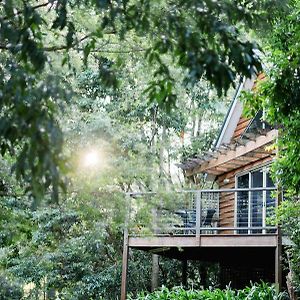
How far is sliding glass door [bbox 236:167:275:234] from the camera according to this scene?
1307 cm

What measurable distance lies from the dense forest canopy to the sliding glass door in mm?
3048

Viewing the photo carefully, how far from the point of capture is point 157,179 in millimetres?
8000

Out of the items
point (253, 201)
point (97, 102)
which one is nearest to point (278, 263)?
point (253, 201)

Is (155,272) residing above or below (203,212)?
below

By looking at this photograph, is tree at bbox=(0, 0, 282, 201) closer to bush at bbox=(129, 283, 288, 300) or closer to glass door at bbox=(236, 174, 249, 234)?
bush at bbox=(129, 283, 288, 300)

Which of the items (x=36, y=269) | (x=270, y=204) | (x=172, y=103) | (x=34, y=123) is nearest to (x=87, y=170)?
(x=172, y=103)

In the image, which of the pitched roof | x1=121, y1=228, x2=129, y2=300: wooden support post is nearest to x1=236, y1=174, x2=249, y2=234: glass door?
the pitched roof

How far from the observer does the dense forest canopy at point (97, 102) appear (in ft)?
12.5

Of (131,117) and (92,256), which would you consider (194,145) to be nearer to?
(131,117)

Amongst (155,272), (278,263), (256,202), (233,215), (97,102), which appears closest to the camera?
(278,263)

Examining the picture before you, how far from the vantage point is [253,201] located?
45.0 feet

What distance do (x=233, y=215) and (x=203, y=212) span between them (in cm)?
71

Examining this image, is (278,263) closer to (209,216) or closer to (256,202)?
(256,202)

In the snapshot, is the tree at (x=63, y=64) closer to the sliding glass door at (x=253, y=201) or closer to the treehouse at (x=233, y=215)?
the treehouse at (x=233, y=215)
